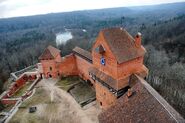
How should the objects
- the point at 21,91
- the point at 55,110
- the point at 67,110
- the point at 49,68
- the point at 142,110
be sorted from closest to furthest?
the point at 142,110, the point at 67,110, the point at 55,110, the point at 21,91, the point at 49,68

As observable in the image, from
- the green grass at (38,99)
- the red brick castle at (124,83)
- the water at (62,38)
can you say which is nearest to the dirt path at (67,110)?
the green grass at (38,99)

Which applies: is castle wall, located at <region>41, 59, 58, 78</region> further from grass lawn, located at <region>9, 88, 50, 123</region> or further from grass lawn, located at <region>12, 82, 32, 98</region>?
grass lawn, located at <region>9, 88, 50, 123</region>

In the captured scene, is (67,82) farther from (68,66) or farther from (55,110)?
(55,110)

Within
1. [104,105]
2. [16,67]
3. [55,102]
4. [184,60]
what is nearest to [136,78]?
[104,105]

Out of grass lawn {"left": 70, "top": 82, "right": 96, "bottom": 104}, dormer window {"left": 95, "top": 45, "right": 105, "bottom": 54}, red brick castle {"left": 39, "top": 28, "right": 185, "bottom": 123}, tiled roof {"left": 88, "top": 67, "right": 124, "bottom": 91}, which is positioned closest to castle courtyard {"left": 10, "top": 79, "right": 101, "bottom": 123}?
grass lawn {"left": 70, "top": 82, "right": 96, "bottom": 104}

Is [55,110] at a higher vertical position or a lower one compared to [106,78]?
lower

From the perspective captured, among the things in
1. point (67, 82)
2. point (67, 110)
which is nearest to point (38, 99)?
point (67, 110)

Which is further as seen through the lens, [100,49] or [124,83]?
[100,49]
